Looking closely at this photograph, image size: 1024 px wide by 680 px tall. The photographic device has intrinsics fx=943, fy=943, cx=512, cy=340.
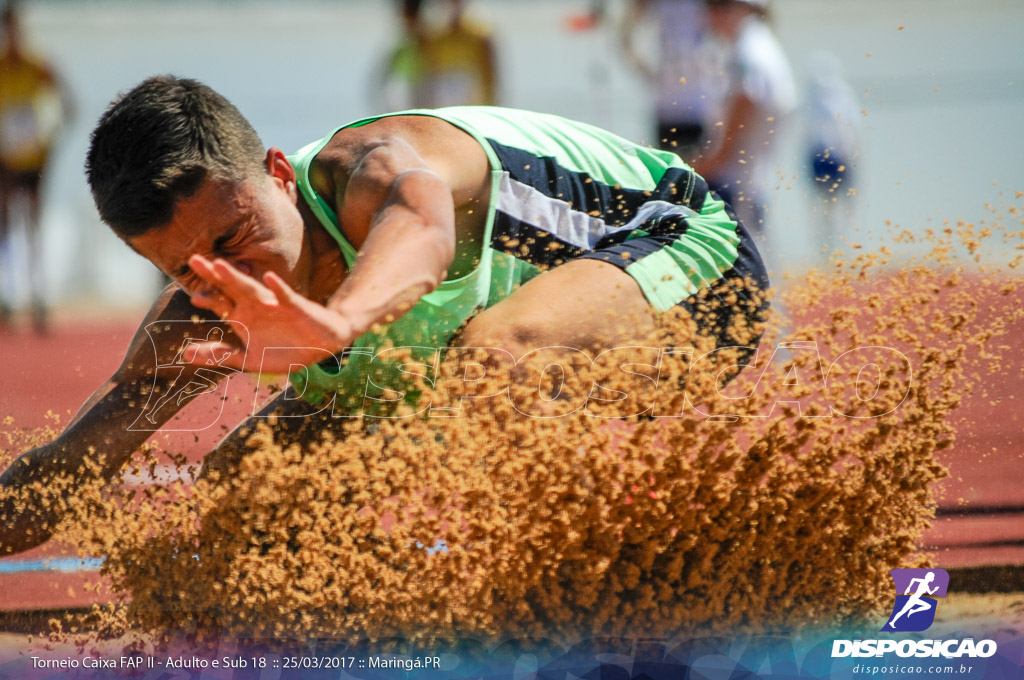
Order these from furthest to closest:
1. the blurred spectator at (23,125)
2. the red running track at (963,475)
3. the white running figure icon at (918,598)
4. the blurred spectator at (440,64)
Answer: the blurred spectator at (23,125), the blurred spectator at (440,64), the red running track at (963,475), the white running figure icon at (918,598)

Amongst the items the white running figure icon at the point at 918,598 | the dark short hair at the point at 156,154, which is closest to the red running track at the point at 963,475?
the white running figure icon at the point at 918,598

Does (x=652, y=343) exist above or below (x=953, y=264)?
below

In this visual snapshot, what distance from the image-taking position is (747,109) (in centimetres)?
259

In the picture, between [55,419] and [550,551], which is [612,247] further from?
[55,419]

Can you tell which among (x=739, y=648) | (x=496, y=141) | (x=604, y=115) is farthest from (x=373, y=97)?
(x=739, y=648)

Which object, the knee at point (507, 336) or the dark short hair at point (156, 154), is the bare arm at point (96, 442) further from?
the knee at point (507, 336)

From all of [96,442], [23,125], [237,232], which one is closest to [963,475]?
[237,232]

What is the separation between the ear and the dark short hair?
0.20 ft

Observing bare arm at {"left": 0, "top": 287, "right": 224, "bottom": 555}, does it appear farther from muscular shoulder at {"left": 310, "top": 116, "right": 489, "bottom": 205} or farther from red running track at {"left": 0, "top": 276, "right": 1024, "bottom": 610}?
muscular shoulder at {"left": 310, "top": 116, "right": 489, "bottom": 205}

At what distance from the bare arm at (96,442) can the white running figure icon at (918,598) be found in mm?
1455

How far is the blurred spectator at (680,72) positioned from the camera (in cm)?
266

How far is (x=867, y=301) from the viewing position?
1891 mm

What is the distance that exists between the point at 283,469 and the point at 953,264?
1.42 m

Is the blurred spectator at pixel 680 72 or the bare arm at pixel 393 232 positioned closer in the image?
the bare arm at pixel 393 232
